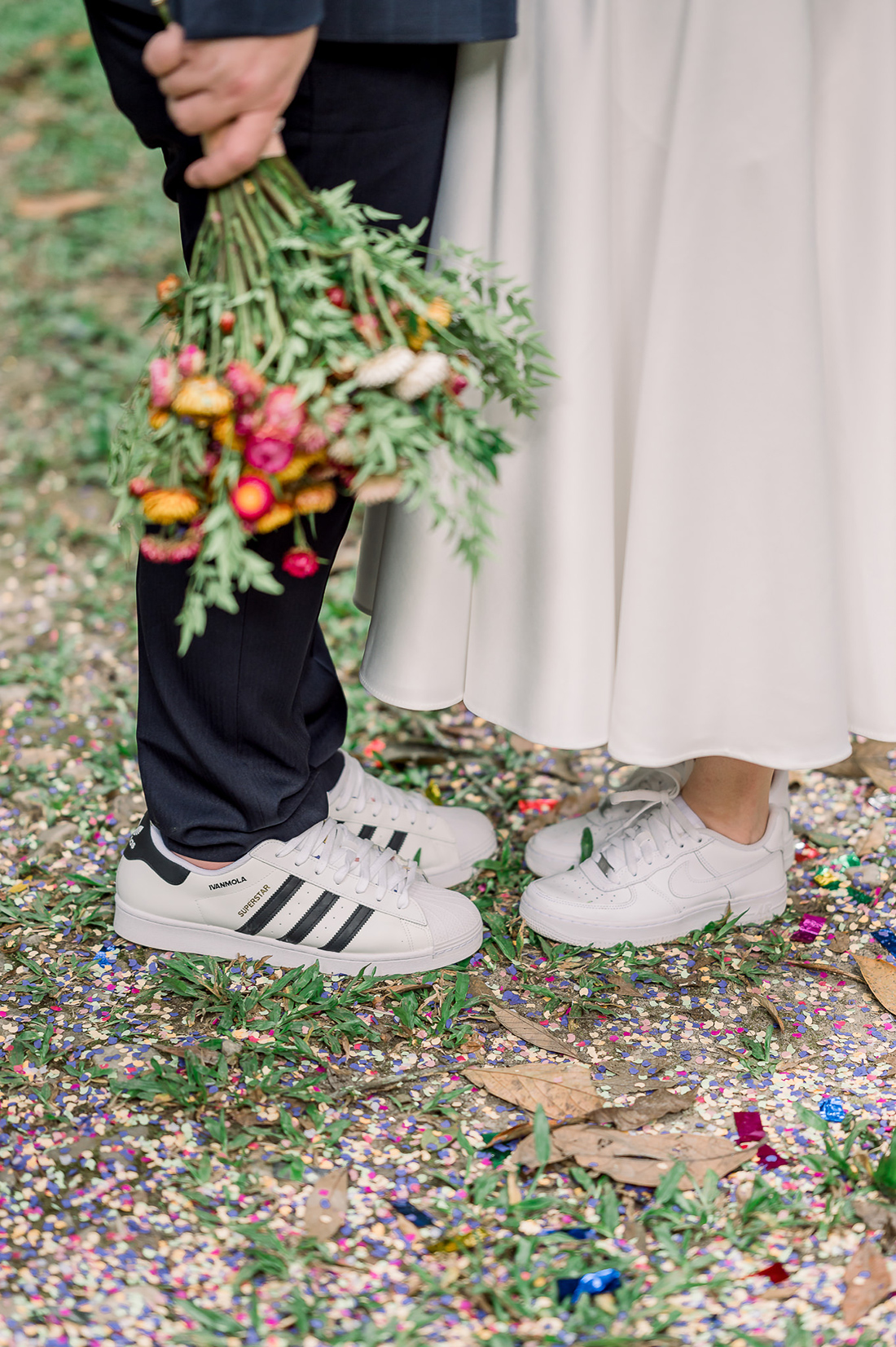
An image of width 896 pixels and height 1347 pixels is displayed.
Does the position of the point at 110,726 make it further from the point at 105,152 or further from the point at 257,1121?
the point at 105,152

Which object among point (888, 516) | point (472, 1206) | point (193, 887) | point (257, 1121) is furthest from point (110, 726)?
point (888, 516)

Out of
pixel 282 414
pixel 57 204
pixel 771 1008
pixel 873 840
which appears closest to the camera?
pixel 282 414

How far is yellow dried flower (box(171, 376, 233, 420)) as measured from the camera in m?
1.06

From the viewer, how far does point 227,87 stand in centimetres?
110

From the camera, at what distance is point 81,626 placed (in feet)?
8.07

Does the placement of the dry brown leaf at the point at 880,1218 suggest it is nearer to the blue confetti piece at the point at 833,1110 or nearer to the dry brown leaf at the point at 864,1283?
the dry brown leaf at the point at 864,1283

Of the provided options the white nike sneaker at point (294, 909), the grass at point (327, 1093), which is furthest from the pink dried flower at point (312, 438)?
the grass at point (327, 1093)

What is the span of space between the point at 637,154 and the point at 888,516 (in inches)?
20.2

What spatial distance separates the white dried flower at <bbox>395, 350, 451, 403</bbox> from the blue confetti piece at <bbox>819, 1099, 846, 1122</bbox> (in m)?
0.91

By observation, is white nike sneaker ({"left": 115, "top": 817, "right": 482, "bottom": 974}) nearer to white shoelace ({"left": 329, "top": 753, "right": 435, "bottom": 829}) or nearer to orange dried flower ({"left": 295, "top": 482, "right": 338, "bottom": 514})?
white shoelace ({"left": 329, "top": 753, "right": 435, "bottom": 829})

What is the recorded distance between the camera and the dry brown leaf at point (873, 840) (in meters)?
1.86

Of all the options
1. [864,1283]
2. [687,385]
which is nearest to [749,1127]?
[864,1283]

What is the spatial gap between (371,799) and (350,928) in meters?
0.26

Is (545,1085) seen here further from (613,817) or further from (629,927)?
(613,817)
